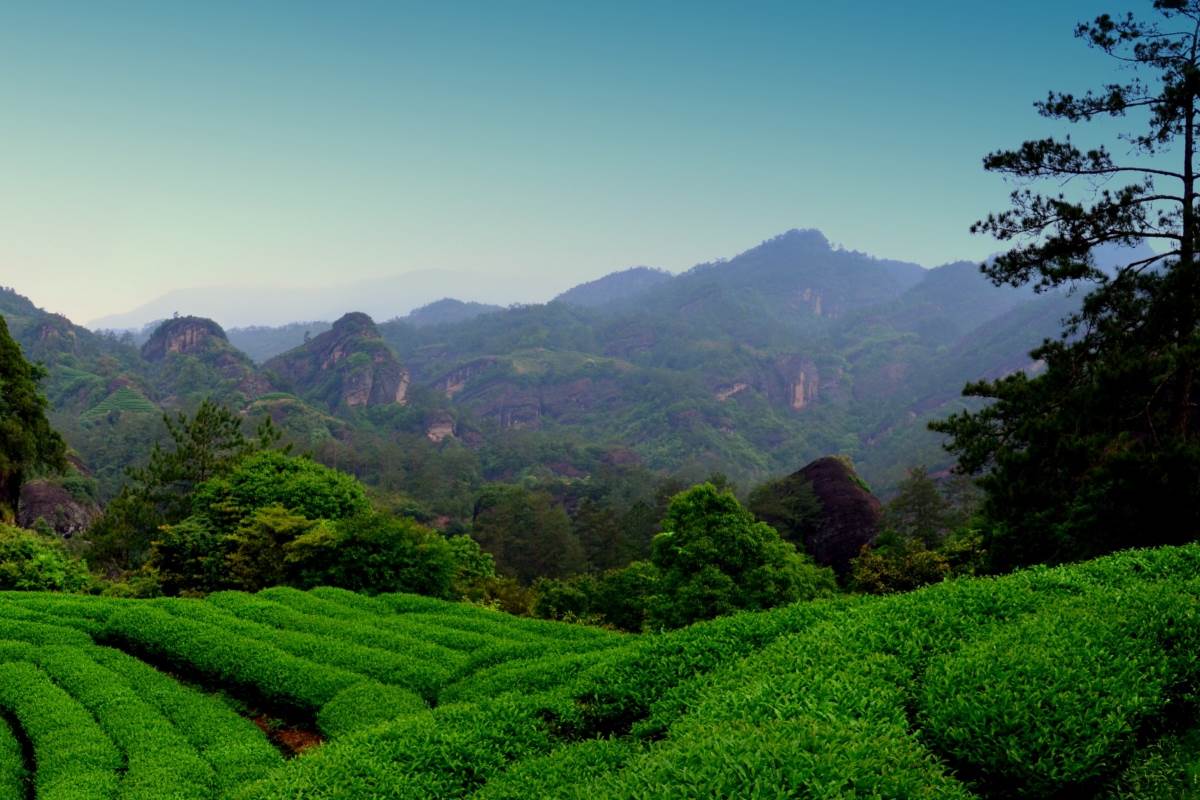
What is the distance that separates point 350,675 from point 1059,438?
39.6ft

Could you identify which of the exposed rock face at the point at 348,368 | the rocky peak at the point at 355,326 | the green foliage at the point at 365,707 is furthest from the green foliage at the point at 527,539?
the rocky peak at the point at 355,326

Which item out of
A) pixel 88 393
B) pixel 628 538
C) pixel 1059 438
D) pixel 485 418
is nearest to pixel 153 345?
pixel 88 393

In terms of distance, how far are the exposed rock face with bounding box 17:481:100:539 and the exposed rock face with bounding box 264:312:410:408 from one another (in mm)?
88340

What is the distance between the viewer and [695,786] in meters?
3.72

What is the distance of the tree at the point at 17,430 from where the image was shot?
795 inches

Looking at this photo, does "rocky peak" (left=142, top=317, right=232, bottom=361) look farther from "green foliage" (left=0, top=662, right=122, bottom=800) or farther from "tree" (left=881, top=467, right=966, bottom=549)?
"green foliage" (left=0, top=662, right=122, bottom=800)

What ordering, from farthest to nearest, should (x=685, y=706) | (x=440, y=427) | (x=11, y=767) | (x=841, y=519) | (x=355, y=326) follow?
1. (x=355, y=326)
2. (x=440, y=427)
3. (x=841, y=519)
4. (x=11, y=767)
5. (x=685, y=706)

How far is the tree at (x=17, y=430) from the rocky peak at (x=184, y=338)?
12010cm

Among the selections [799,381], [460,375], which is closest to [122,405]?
[460,375]

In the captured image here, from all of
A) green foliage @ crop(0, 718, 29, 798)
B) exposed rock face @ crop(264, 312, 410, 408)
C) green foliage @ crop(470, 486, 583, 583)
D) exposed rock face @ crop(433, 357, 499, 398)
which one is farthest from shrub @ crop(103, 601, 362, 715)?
exposed rock face @ crop(433, 357, 499, 398)

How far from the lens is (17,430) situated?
2016cm

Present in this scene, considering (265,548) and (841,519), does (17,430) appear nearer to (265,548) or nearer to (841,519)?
(265,548)

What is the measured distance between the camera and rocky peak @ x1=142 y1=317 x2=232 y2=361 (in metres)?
130

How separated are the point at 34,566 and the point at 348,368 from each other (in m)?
130
